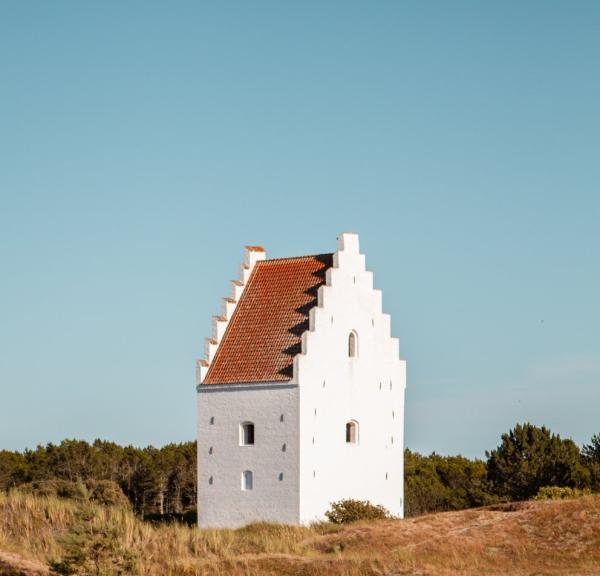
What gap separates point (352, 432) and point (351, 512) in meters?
3.69

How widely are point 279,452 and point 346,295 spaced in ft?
24.1

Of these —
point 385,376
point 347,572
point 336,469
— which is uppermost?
point 385,376

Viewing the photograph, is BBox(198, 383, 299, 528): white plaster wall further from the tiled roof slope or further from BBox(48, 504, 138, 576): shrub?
BBox(48, 504, 138, 576): shrub

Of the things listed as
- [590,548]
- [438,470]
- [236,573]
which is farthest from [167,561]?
[438,470]

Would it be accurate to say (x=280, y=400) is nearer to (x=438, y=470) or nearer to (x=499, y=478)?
(x=499, y=478)

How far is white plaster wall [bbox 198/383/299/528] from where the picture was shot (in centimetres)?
4988

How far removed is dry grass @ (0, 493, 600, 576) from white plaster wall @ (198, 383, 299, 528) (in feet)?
19.2

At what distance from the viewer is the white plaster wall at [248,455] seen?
4988 cm

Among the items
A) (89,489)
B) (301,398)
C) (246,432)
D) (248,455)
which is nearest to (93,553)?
(301,398)

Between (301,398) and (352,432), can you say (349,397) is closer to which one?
(352,432)

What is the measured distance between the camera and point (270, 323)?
53.1m

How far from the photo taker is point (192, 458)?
277 ft

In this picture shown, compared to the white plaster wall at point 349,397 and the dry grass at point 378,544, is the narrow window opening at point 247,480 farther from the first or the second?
the dry grass at point 378,544

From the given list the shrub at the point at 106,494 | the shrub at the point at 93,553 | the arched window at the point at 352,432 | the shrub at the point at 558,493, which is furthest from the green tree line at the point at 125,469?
the shrub at the point at 93,553
